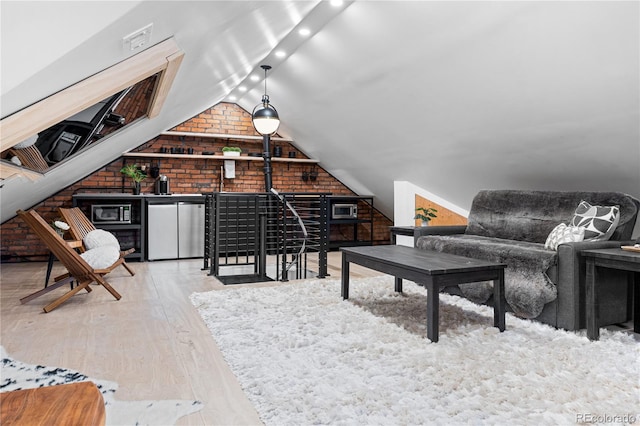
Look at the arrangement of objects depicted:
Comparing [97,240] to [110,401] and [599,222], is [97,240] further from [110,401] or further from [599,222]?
[599,222]

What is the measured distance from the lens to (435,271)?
2.64 m

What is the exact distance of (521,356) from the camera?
2441 millimetres

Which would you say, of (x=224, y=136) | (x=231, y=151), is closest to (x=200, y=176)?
(x=231, y=151)

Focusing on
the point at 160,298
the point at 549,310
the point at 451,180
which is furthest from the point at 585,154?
the point at 160,298

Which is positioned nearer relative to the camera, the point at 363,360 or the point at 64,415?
the point at 64,415

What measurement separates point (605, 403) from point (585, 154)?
2.45m

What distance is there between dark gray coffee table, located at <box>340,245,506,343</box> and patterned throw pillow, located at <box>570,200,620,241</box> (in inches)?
34.4

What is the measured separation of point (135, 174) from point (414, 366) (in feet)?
17.4

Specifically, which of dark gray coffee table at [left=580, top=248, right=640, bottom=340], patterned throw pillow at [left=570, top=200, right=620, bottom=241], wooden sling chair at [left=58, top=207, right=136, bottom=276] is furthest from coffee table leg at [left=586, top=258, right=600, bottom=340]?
wooden sling chair at [left=58, top=207, right=136, bottom=276]

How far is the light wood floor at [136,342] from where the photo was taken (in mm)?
2021

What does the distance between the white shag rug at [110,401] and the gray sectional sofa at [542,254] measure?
2388mm

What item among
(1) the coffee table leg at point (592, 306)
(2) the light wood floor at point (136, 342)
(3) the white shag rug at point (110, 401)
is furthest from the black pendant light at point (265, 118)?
(1) the coffee table leg at point (592, 306)

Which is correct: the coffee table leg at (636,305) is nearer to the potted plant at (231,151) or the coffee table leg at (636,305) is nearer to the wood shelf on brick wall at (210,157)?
the wood shelf on brick wall at (210,157)

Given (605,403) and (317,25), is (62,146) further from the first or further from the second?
(605,403)
